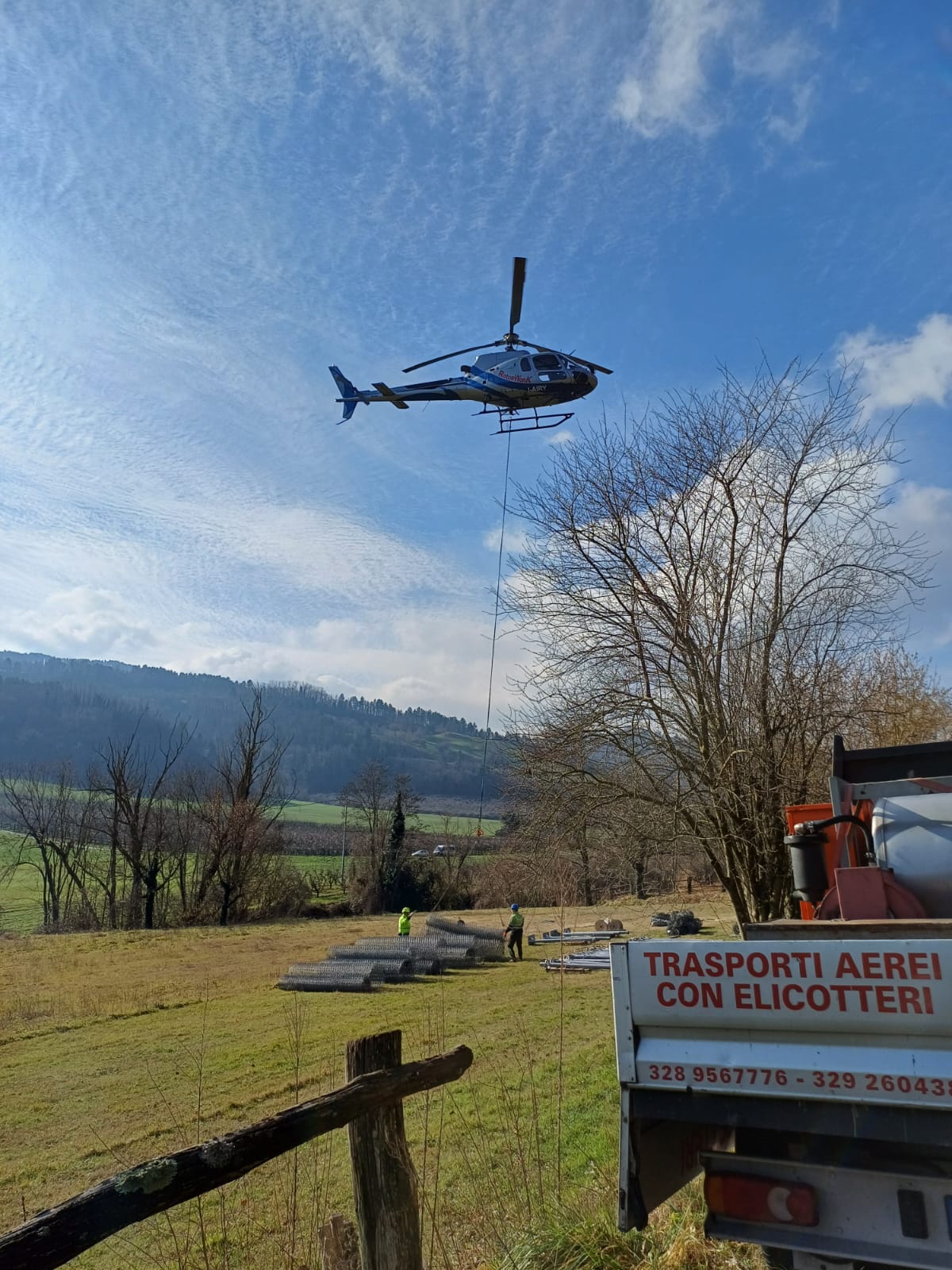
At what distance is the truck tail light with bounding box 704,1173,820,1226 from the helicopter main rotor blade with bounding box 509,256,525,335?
32.1 feet

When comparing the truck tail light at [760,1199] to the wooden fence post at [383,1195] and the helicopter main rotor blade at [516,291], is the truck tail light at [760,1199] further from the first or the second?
the helicopter main rotor blade at [516,291]

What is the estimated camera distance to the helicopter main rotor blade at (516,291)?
1071 centimetres

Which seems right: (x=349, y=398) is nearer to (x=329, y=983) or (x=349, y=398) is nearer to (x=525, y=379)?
(x=525, y=379)

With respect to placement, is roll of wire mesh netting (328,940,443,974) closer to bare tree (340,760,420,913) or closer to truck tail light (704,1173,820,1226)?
truck tail light (704,1173,820,1226)

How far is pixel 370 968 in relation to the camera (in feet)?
73.7

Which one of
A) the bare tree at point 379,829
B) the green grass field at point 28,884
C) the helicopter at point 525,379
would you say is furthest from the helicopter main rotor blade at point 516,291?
the bare tree at point 379,829

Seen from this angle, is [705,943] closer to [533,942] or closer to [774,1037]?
[774,1037]

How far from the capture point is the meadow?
4.98 m

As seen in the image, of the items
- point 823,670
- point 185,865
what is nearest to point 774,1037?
point 823,670

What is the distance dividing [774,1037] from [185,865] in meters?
49.0

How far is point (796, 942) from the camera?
2.75 metres

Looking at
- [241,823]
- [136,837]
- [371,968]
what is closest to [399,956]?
[371,968]

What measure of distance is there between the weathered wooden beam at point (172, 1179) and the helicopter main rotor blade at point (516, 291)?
9386 mm

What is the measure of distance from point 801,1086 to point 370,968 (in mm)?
21242
